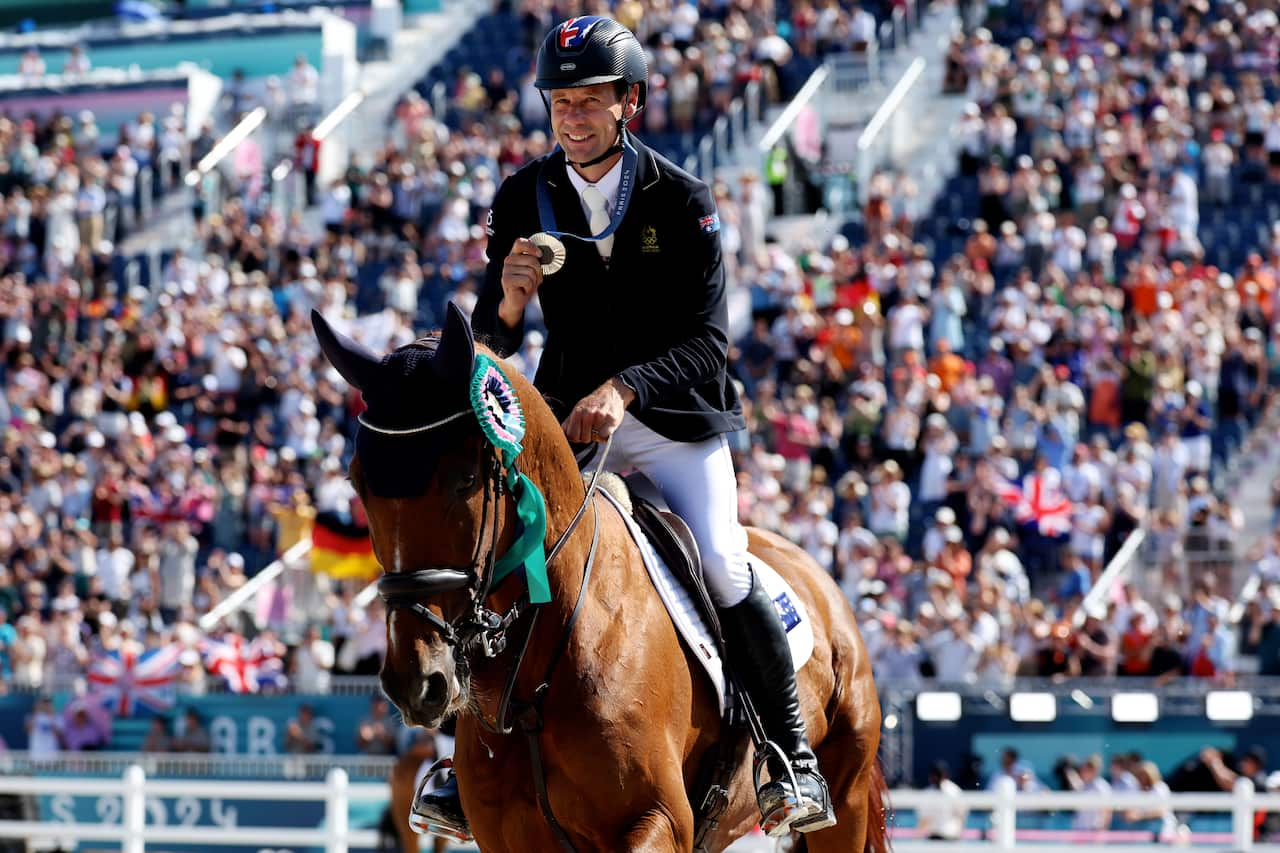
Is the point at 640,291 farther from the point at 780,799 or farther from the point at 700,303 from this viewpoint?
the point at 780,799

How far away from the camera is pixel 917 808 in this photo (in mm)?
14344

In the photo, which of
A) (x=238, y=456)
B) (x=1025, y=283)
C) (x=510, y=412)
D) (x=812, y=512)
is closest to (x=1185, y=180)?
(x=1025, y=283)

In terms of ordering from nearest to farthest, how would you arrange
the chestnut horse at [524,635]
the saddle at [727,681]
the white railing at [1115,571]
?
the chestnut horse at [524,635], the saddle at [727,681], the white railing at [1115,571]

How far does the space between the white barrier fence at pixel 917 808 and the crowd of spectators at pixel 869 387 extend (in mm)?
2472

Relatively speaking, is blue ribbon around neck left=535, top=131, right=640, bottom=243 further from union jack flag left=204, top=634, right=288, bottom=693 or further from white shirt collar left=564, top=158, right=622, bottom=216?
union jack flag left=204, top=634, right=288, bottom=693

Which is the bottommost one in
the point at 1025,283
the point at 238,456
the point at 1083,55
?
the point at 238,456

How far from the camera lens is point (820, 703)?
7.44 meters

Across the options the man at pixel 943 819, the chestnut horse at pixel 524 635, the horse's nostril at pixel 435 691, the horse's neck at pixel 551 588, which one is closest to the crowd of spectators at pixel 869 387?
the man at pixel 943 819

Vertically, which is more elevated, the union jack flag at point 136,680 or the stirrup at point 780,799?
the stirrup at point 780,799

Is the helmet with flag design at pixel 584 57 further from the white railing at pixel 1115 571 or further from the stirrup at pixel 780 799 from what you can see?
the white railing at pixel 1115 571

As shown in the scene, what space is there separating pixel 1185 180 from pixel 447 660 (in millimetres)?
18027

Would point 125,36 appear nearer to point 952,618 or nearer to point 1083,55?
point 1083,55

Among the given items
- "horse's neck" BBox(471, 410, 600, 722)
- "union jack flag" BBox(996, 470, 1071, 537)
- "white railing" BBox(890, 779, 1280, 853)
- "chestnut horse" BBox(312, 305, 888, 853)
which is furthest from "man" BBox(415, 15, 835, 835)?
"union jack flag" BBox(996, 470, 1071, 537)

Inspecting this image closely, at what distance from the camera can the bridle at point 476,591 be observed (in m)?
5.26
